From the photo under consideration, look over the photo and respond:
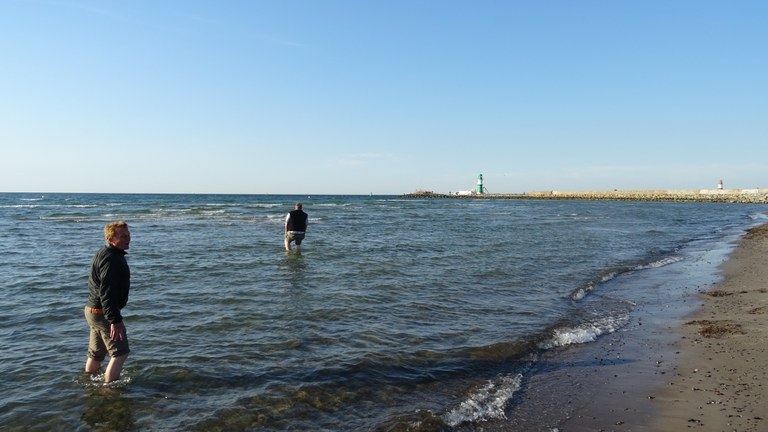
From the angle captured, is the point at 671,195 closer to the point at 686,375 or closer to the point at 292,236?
the point at 292,236

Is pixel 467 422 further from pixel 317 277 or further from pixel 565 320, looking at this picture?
pixel 317 277

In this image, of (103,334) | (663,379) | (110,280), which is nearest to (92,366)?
(103,334)

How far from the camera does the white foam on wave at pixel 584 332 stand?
7645mm

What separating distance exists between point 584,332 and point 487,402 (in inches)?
137

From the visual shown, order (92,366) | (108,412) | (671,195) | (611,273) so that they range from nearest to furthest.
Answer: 1. (108,412)
2. (92,366)
3. (611,273)
4. (671,195)

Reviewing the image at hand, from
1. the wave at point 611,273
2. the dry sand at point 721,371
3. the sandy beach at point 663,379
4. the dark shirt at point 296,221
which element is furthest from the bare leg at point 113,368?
the dark shirt at point 296,221

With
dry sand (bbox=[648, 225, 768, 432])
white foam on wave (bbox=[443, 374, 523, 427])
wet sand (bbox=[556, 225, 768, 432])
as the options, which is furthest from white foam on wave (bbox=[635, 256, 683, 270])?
white foam on wave (bbox=[443, 374, 523, 427])

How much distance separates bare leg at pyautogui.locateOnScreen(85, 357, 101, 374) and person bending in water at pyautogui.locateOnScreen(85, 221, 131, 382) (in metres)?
0.33

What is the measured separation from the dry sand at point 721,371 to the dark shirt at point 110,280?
227 inches

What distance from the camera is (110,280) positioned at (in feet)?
17.2

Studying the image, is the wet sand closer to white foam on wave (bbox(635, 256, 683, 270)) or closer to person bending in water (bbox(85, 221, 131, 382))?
person bending in water (bbox(85, 221, 131, 382))

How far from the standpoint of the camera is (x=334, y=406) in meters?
5.33

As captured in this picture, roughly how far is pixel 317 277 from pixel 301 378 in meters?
6.92

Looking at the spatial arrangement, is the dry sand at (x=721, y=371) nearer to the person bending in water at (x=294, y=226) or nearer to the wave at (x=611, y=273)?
the wave at (x=611, y=273)
